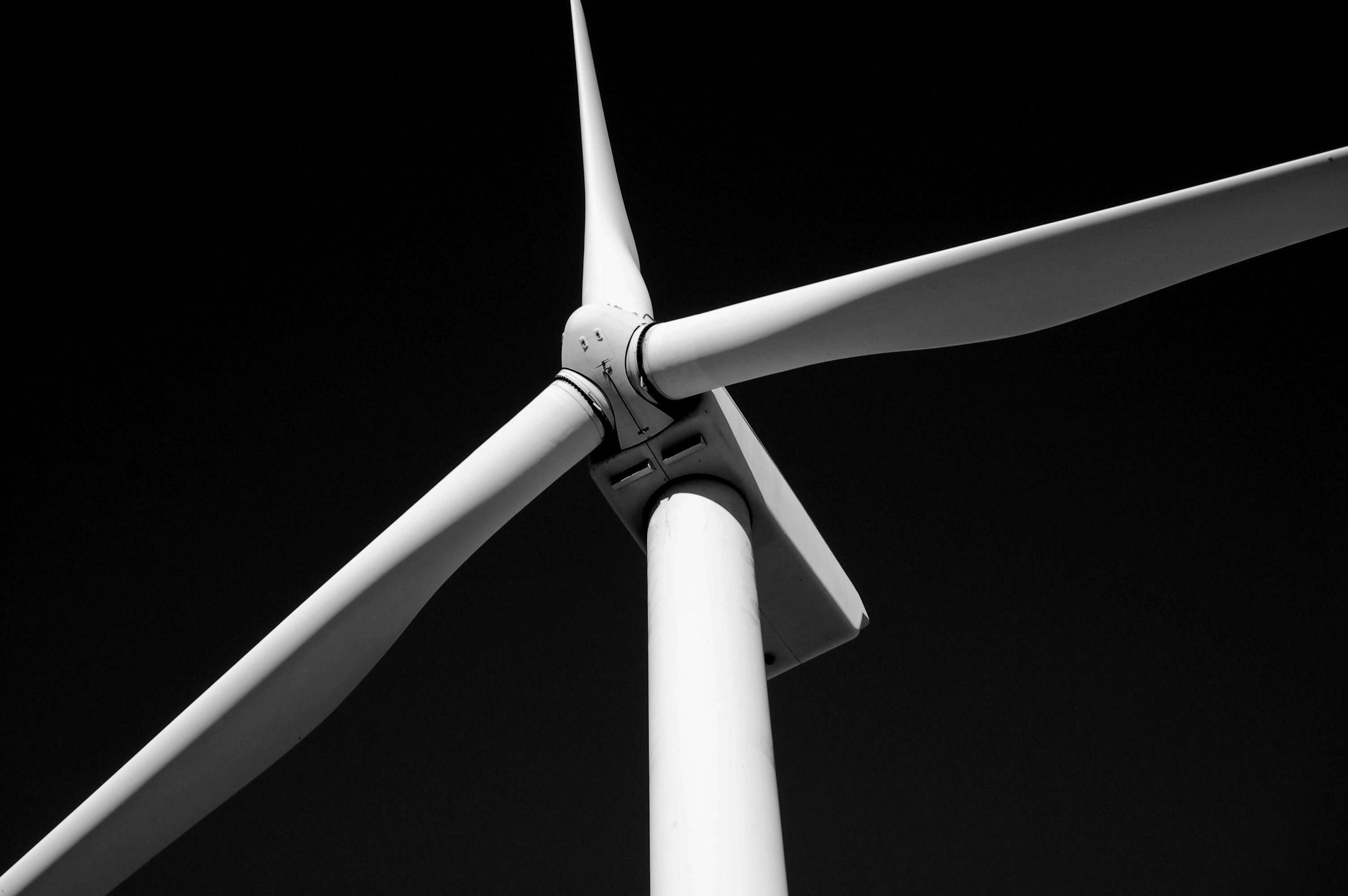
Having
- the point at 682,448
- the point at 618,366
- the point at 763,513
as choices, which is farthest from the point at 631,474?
the point at 763,513

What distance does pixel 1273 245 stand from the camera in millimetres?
4109

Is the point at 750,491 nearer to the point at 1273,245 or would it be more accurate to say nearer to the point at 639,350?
the point at 639,350

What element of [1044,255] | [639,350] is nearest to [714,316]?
[639,350]

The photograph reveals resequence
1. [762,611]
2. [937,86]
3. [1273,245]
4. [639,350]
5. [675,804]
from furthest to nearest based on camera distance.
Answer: [937,86], [762,611], [639,350], [1273,245], [675,804]

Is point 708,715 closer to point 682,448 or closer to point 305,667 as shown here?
point 682,448

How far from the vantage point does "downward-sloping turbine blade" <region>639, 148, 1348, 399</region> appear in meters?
4.04

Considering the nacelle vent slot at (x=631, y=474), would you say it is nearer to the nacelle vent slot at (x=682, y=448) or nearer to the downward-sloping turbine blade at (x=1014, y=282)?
the nacelle vent slot at (x=682, y=448)

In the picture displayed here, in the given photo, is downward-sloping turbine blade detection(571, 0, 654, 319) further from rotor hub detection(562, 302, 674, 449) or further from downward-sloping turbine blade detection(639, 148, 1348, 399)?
downward-sloping turbine blade detection(639, 148, 1348, 399)

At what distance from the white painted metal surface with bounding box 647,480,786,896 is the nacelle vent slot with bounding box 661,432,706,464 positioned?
0.51ft

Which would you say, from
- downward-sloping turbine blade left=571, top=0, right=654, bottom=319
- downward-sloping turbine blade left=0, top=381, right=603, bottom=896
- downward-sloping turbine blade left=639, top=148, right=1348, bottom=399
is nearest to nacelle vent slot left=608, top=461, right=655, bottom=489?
downward-sloping turbine blade left=0, top=381, right=603, bottom=896

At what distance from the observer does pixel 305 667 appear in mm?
4715

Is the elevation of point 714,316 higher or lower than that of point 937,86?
lower

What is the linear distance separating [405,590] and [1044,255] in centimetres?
245

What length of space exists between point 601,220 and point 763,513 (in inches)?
69.1
